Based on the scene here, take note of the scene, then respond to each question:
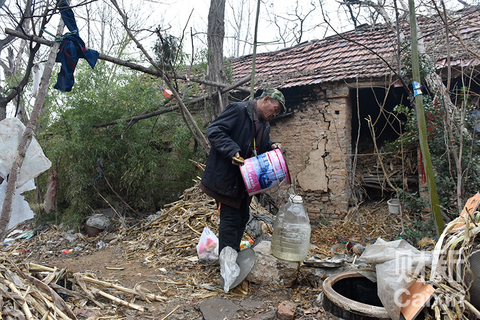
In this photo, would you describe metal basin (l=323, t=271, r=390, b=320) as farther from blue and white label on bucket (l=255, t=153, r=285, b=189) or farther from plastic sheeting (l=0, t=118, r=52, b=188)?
plastic sheeting (l=0, t=118, r=52, b=188)

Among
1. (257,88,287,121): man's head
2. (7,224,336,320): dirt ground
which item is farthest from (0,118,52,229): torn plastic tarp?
(257,88,287,121): man's head

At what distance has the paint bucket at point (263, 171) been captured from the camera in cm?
278

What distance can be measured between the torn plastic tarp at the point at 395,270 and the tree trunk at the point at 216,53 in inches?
173

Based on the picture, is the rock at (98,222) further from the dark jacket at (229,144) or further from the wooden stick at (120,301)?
the dark jacket at (229,144)

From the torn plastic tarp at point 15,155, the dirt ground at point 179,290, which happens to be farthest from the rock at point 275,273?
the torn plastic tarp at point 15,155

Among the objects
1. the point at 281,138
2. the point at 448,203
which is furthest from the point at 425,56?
the point at 281,138

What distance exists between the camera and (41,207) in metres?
Result: 6.46

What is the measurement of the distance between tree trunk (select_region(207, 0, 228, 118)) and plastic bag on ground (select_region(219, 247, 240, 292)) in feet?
11.7

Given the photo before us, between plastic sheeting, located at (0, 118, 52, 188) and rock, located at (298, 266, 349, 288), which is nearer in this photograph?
rock, located at (298, 266, 349, 288)

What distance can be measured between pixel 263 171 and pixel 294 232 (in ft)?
2.52

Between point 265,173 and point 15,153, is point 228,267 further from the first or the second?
point 15,153

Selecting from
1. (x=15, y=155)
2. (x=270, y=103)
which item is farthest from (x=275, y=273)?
(x=15, y=155)

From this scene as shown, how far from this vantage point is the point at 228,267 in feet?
9.33

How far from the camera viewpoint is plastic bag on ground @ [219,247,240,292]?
110 inches
